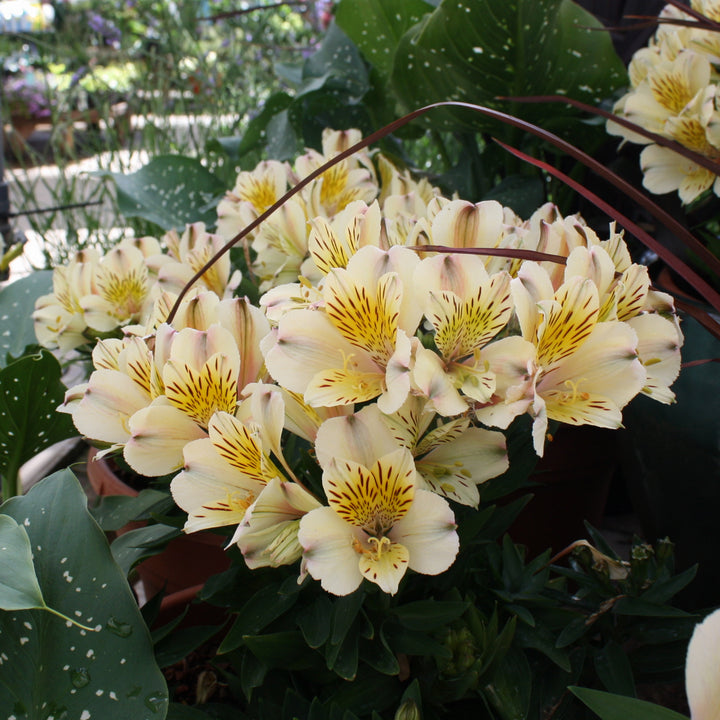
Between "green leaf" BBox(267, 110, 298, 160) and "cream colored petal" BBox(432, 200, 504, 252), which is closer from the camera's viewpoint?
"cream colored petal" BBox(432, 200, 504, 252)

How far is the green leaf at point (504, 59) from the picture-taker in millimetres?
898

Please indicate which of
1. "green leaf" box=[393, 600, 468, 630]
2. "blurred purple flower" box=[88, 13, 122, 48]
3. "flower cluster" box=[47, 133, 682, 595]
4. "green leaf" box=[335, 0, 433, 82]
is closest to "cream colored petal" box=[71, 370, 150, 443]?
"flower cluster" box=[47, 133, 682, 595]

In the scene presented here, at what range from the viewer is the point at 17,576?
1.34ft

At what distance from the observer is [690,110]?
0.73m

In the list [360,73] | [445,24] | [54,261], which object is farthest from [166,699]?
[54,261]

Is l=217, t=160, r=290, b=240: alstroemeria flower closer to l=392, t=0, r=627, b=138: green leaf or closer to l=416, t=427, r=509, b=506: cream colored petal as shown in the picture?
l=392, t=0, r=627, b=138: green leaf

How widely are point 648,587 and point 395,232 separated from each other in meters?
0.32

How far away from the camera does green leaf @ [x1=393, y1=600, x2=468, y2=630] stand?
1.54 ft

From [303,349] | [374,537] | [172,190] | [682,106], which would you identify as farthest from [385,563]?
[172,190]

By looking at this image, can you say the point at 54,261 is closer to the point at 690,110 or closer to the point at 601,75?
the point at 601,75

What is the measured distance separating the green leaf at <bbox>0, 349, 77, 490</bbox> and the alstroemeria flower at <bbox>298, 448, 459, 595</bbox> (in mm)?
382

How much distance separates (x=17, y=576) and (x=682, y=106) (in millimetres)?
739

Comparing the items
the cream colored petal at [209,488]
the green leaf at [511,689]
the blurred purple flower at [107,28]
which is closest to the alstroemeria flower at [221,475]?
the cream colored petal at [209,488]

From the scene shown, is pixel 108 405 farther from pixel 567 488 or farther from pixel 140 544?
pixel 567 488
